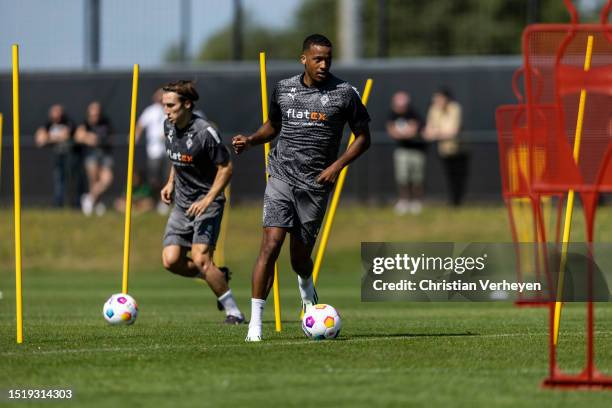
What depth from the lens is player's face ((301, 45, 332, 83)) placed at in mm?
10898

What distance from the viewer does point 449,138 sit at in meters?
26.3

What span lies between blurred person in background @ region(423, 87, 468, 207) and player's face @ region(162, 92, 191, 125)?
43.7ft

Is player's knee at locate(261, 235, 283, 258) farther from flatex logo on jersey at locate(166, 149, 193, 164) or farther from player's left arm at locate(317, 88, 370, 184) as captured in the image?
flatex logo on jersey at locate(166, 149, 193, 164)

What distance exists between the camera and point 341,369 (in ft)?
29.5

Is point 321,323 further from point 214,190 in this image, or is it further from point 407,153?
point 407,153

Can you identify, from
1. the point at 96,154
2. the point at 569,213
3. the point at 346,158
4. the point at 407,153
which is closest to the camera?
the point at 569,213

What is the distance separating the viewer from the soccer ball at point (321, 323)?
11.0m

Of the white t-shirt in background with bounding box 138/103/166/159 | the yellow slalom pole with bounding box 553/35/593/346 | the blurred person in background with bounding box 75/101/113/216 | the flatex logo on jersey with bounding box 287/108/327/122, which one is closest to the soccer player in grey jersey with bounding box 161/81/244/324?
the flatex logo on jersey with bounding box 287/108/327/122

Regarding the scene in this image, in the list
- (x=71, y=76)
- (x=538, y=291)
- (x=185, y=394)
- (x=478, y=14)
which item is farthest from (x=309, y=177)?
(x=478, y=14)

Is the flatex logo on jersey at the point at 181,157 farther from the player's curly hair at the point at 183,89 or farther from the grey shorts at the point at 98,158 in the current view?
the grey shorts at the point at 98,158

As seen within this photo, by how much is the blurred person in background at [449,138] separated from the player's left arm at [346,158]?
14.6 meters

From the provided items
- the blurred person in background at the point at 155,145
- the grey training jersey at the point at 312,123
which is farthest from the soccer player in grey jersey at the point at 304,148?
the blurred person in background at the point at 155,145

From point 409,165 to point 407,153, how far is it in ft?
0.82

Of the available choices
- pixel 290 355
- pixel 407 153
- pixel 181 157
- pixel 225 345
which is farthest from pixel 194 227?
pixel 407 153
